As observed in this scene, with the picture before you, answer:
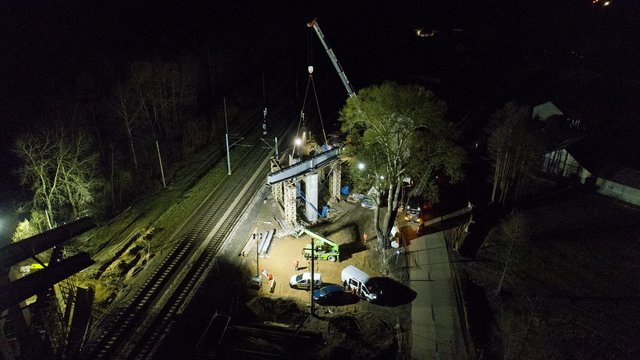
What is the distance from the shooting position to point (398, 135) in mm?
25250

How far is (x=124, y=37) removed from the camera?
56.8 meters

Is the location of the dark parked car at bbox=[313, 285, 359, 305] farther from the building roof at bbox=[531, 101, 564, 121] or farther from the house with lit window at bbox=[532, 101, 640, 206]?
the building roof at bbox=[531, 101, 564, 121]

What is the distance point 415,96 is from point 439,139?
3.62 meters

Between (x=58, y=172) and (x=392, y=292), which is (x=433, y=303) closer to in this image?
(x=392, y=292)

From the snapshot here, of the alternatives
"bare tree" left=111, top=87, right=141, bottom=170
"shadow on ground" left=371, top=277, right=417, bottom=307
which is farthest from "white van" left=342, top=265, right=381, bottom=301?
"bare tree" left=111, top=87, right=141, bottom=170

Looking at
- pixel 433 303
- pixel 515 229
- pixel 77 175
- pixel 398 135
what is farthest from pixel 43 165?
pixel 515 229

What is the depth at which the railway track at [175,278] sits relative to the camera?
20.5 m

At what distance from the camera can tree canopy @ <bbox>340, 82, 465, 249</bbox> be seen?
24344mm

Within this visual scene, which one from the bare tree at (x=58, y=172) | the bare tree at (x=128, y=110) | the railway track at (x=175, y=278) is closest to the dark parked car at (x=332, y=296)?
the railway track at (x=175, y=278)

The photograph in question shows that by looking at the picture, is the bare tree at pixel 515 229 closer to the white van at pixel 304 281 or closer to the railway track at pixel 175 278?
the white van at pixel 304 281

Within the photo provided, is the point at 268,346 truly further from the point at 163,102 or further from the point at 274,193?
the point at 163,102

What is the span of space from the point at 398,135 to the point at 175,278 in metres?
18.3

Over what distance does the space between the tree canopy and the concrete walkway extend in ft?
14.6

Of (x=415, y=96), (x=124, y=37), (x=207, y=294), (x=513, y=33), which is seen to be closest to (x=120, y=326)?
(x=207, y=294)
